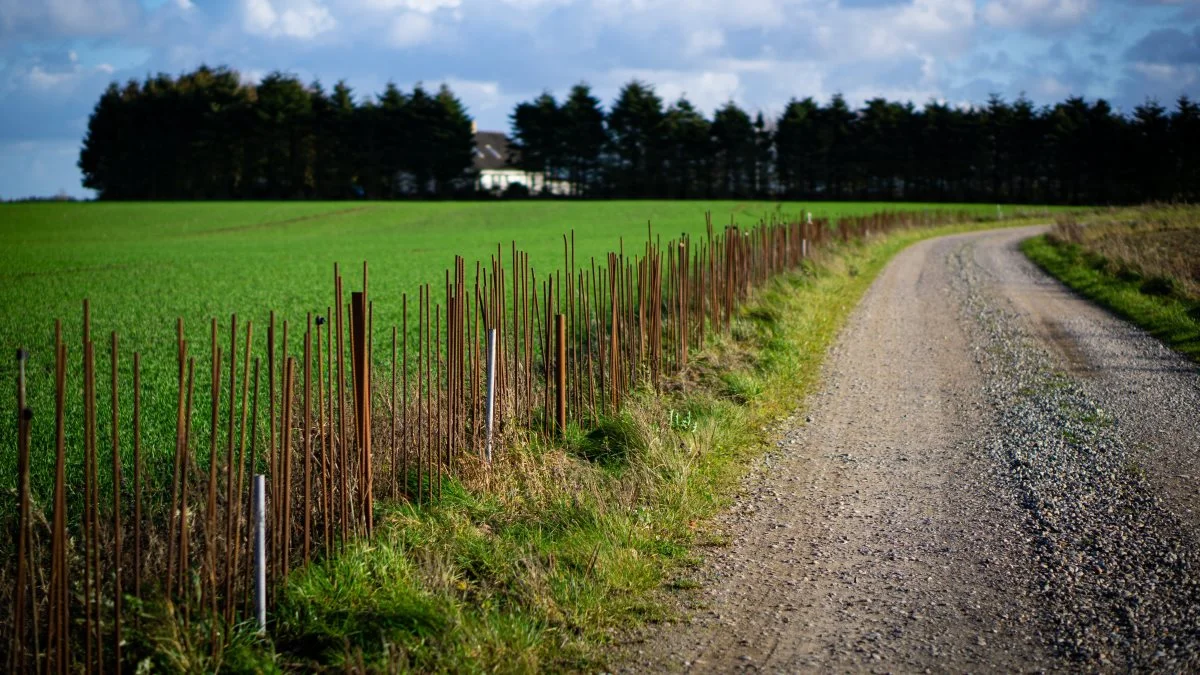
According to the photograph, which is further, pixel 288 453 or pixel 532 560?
pixel 532 560

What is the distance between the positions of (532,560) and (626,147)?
81478 millimetres

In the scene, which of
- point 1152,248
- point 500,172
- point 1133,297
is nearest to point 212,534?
point 1133,297

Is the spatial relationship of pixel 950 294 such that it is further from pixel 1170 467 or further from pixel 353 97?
pixel 353 97

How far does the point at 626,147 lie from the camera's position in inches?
3310

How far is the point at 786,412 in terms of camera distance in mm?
8828

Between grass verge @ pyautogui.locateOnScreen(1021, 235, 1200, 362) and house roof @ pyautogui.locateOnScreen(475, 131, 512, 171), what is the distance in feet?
245

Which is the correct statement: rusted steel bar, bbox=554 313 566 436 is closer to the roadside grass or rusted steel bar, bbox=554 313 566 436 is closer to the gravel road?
the roadside grass

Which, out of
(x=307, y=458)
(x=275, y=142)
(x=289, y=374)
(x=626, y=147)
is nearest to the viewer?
(x=289, y=374)

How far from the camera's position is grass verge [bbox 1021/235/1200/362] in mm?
12609

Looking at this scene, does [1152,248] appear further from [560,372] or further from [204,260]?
[204,260]

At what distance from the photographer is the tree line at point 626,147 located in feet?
242

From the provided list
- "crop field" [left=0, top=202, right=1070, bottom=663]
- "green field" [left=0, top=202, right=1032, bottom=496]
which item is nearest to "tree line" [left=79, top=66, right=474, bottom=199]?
"green field" [left=0, top=202, right=1032, bottom=496]

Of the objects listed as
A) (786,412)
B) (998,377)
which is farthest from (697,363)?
(998,377)

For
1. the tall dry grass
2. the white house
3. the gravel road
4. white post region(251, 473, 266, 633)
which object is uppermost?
the white house
